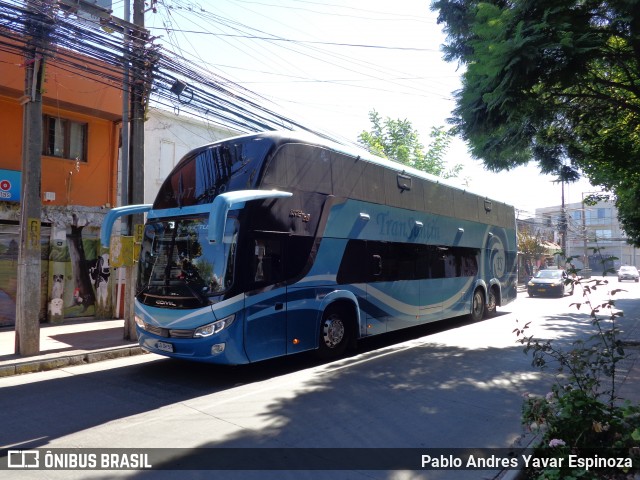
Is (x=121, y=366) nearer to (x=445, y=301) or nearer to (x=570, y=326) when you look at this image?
(x=445, y=301)

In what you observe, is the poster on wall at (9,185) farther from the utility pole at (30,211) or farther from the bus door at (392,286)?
the bus door at (392,286)

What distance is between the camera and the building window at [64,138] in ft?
43.4

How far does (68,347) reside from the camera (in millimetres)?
9445

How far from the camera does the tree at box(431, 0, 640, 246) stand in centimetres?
687

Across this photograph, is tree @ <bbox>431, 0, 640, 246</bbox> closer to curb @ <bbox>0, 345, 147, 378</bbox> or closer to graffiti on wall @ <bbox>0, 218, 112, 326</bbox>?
curb @ <bbox>0, 345, 147, 378</bbox>

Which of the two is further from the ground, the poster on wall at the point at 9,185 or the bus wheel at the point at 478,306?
the poster on wall at the point at 9,185

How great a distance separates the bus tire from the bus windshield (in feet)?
7.84

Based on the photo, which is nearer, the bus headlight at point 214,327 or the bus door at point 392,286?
the bus headlight at point 214,327

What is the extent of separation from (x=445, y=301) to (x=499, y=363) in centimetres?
392

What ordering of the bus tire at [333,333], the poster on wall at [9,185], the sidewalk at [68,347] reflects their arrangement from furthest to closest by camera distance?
the poster on wall at [9,185]
the bus tire at [333,333]
the sidewalk at [68,347]

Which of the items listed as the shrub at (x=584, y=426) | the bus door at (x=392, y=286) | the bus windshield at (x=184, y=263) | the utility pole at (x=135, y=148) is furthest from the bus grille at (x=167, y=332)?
the shrub at (x=584, y=426)

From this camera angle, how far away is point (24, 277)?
8.71 meters

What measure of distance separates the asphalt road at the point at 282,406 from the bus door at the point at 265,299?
567 millimetres

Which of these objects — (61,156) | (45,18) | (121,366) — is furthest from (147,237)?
(61,156)
